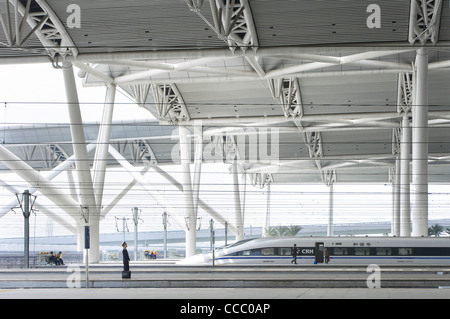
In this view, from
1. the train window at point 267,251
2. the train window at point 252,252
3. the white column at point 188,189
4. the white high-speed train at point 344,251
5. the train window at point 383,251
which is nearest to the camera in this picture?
the white high-speed train at point 344,251

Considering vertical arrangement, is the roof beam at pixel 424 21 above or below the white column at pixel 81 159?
above

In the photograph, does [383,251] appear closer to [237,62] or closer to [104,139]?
[237,62]

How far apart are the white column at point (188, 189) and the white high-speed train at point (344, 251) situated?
11928 mm

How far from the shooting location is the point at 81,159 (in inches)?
1308

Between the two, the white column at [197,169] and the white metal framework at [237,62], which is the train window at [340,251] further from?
the white column at [197,169]

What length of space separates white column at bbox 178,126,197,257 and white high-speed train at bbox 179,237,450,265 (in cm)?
Answer: 1193

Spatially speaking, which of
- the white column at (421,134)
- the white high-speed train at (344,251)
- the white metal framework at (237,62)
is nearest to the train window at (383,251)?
the white high-speed train at (344,251)

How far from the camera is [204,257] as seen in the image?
122ft

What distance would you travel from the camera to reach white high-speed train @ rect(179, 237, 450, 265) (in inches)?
1347

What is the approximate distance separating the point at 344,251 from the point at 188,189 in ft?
51.3

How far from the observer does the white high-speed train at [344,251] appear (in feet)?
112

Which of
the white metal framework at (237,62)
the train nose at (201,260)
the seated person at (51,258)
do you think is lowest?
the seated person at (51,258)
